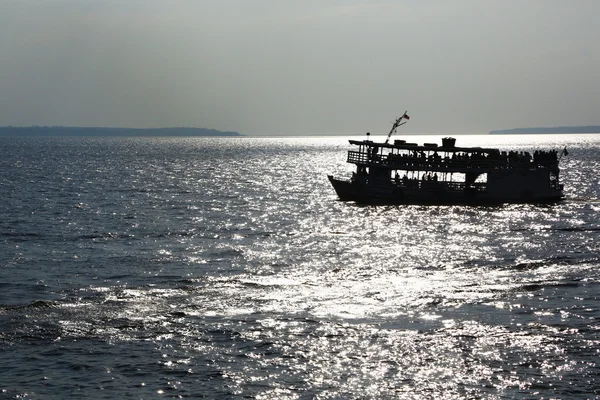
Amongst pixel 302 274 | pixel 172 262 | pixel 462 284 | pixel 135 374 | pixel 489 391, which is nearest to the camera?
pixel 489 391

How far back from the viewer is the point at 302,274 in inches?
1537

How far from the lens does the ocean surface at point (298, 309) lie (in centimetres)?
2297

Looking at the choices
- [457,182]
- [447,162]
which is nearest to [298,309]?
[447,162]

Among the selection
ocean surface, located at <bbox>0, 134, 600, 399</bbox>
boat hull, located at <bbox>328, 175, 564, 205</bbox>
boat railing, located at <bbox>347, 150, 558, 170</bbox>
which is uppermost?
boat railing, located at <bbox>347, 150, 558, 170</bbox>

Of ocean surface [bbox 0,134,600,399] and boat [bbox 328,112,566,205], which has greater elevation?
boat [bbox 328,112,566,205]

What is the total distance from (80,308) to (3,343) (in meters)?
5.19

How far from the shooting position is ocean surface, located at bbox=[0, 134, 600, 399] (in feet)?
75.4

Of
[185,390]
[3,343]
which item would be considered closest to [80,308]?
[3,343]

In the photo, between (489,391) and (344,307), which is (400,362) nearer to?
(489,391)

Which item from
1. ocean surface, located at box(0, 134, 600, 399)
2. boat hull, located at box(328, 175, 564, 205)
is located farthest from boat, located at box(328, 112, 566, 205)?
ocean surface, located at box(0, 134, 600, 399)

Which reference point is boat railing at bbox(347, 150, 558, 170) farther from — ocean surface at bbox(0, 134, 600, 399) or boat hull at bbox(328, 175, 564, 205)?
ocean surface at bbox(0, 134, 600, 399)

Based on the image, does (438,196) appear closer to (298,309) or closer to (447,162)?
(447,162)

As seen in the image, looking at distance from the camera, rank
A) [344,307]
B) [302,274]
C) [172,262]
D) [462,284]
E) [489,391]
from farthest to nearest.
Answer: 1. [172,262]
2. [302,274]
3. [462,284]
4. [344,307]
5. [489,391]

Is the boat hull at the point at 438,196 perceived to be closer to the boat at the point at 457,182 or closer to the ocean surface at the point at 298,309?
the boat at the point at 457,182
